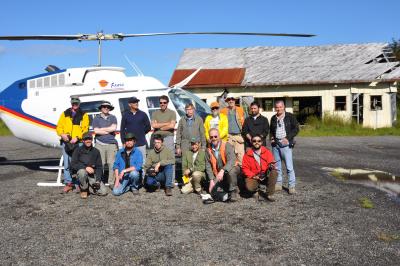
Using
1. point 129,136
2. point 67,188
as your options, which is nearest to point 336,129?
point 129,136

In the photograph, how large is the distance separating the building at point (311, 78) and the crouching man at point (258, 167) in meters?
20.8

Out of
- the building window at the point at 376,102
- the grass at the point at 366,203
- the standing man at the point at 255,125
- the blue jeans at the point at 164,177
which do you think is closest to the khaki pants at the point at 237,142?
the standing man at the point at 255,125

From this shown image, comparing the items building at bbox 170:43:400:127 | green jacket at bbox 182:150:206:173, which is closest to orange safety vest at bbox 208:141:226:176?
green jacket at bbox 182:150:206:173

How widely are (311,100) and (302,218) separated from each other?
1008 inches

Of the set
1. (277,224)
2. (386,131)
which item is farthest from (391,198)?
(386,131)

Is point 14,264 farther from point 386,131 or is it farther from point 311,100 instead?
point 311,100

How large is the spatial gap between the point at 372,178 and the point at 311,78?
1852 centimetres

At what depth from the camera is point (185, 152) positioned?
8.90 m

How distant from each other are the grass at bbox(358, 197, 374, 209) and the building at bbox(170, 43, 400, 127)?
20521 millimetres

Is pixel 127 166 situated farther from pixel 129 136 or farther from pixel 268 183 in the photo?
pixel 268 183

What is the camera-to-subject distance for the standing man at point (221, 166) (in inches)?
320

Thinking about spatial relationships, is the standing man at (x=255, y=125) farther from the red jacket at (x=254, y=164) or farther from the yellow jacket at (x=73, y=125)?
the yellow jacket at (x=73, y=125)

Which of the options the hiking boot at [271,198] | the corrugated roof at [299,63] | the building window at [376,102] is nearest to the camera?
the hiking boot at [271,198]

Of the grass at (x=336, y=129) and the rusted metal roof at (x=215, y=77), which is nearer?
the grass at (x=336, y=129)
